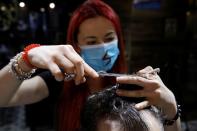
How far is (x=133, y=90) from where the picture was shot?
90cm

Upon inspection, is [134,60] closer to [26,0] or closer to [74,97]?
[26,0]

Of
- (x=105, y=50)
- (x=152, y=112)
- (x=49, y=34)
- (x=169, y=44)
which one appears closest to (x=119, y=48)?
(x=105, y=50)

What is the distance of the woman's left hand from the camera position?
88 centimetres

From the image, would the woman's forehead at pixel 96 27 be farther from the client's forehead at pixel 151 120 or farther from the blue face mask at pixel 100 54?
the client's forehead at pixel 151 120

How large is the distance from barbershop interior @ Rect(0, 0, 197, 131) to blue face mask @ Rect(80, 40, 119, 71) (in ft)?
2.47

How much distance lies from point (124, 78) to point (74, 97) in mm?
608

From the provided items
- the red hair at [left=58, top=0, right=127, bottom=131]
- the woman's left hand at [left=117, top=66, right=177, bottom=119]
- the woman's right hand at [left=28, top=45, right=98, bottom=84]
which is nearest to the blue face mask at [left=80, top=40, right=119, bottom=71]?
the red hair at [left=58, top=0, right=127, bottom=131]

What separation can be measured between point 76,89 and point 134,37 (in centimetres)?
273

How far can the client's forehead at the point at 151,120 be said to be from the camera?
3.08ft

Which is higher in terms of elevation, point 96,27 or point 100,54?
point 96,27

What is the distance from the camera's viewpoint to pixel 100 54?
153cm

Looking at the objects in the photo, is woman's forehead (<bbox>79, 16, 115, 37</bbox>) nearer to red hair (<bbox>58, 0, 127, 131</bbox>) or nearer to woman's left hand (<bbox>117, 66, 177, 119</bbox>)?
red hair (<bbox>58, 0, 127, 131</bbox>)

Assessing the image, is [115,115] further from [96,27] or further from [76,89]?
[96,27]

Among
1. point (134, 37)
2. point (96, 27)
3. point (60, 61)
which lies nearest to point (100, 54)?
point (96, 27)
